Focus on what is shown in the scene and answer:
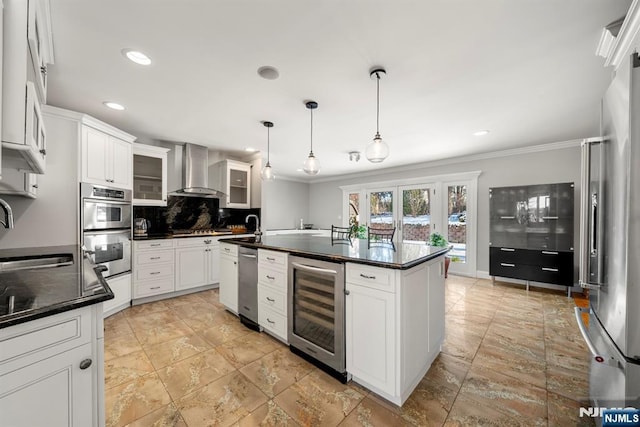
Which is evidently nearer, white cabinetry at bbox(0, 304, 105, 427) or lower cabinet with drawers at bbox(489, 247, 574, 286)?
white cabinetry at bbox(0, 304, 105, 427)

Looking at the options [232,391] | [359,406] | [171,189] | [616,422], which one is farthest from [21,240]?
[616,422]

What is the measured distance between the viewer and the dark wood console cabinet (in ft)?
12.4

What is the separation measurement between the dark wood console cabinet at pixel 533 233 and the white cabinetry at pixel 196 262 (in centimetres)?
481

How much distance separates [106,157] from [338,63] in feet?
9.69

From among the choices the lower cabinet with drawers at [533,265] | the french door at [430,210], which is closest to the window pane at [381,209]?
the french door at [430,210]

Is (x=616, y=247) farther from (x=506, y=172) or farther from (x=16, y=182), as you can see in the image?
(x=506, y=172)

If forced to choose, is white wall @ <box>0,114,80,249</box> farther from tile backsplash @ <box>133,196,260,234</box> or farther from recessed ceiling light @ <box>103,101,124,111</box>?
tile backsplash @ <box>133,196,260,234</box>

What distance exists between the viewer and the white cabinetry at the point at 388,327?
1559 millimetres

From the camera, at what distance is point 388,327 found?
1580 mm

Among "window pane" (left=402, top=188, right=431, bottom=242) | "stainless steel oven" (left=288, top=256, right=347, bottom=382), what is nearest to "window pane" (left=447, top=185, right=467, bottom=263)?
"window pane" (left=402, top=188, right=431, bottom=242)

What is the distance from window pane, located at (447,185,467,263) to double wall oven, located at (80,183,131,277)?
18.5ft

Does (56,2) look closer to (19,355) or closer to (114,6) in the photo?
(114,6)

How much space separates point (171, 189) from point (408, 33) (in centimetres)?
411

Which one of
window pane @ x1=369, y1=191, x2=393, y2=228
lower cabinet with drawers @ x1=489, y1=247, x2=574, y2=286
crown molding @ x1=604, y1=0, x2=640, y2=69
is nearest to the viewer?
crown molding @ x1=604, y1=0, x2=640, y2=69
